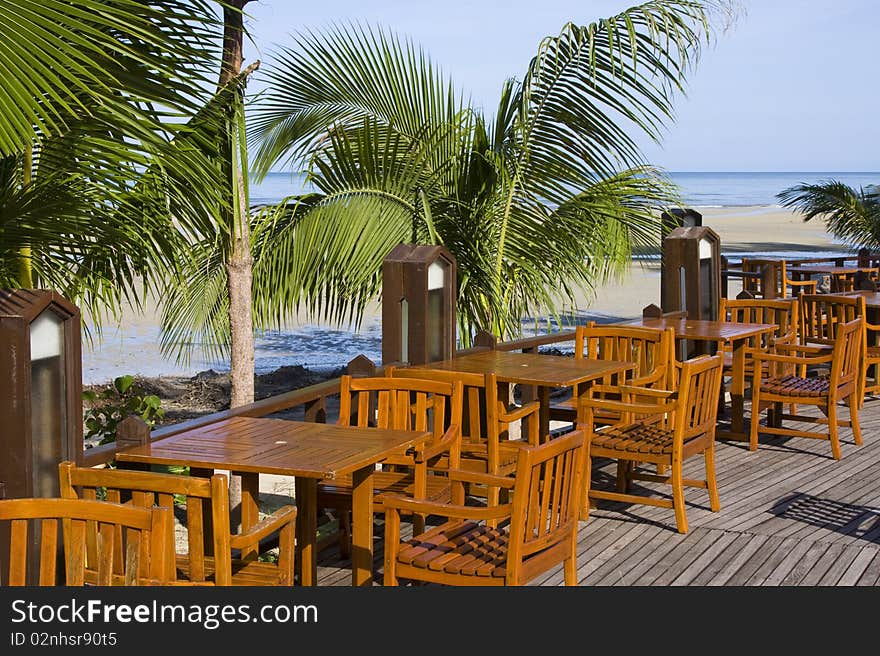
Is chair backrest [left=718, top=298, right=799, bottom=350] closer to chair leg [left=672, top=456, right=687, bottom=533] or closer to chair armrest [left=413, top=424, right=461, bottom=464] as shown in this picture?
chair leg [left=672, top=456, right=687, bottom=533]

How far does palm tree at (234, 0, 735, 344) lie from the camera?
8078 millimetres

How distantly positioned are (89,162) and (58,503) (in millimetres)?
2659

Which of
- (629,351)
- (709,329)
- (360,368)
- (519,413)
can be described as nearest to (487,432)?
(519,413)

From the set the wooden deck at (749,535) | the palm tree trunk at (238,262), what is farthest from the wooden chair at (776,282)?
the palm tree trunk at (238,262)

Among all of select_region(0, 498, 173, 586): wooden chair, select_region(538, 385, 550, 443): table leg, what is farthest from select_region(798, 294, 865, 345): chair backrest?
select_region(0, 498, 173, 586): wooden chair

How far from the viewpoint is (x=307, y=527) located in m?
3.80

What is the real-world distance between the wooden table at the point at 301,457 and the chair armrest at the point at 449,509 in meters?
0.16

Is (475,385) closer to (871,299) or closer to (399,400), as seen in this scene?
(399,400)

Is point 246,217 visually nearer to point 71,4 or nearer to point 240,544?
point 71,4

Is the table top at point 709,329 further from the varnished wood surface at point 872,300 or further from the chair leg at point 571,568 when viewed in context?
the chair leg at point 571,568

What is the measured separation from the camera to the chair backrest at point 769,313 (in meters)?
7.62

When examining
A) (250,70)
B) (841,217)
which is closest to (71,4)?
(250,70)

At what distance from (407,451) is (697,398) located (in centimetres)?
147

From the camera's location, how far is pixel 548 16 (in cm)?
5384
